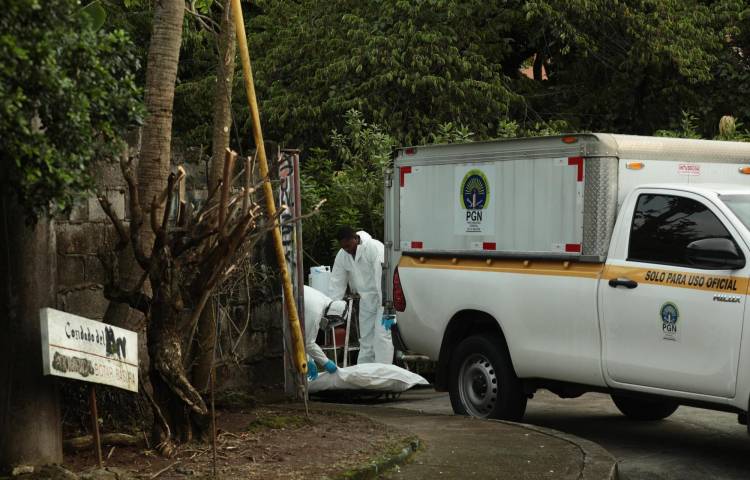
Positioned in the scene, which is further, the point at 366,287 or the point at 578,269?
the point at 366,287

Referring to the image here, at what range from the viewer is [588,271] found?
9.41m

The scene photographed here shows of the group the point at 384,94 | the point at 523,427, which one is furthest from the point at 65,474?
the point at 384,94

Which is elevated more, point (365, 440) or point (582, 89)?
point (582, 89)

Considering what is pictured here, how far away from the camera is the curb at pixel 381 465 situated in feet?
24.5

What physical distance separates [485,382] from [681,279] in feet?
7.71

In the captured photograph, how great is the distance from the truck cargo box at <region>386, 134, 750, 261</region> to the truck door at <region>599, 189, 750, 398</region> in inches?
11.7

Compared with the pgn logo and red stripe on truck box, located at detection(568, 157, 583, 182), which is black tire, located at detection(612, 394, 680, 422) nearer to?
the pgn logo

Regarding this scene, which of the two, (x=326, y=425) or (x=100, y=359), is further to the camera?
(x=326, y=425)

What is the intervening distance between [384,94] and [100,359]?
14.2 meters

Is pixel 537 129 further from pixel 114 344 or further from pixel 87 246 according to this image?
pixel 114 344

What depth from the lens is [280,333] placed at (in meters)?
11.8

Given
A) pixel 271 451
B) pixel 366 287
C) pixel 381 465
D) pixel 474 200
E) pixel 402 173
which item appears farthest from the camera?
pixel 366 287

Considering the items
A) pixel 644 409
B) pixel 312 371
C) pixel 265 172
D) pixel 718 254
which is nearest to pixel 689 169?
pixel 718 254

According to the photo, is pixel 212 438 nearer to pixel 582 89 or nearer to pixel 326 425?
pixel 326 425
